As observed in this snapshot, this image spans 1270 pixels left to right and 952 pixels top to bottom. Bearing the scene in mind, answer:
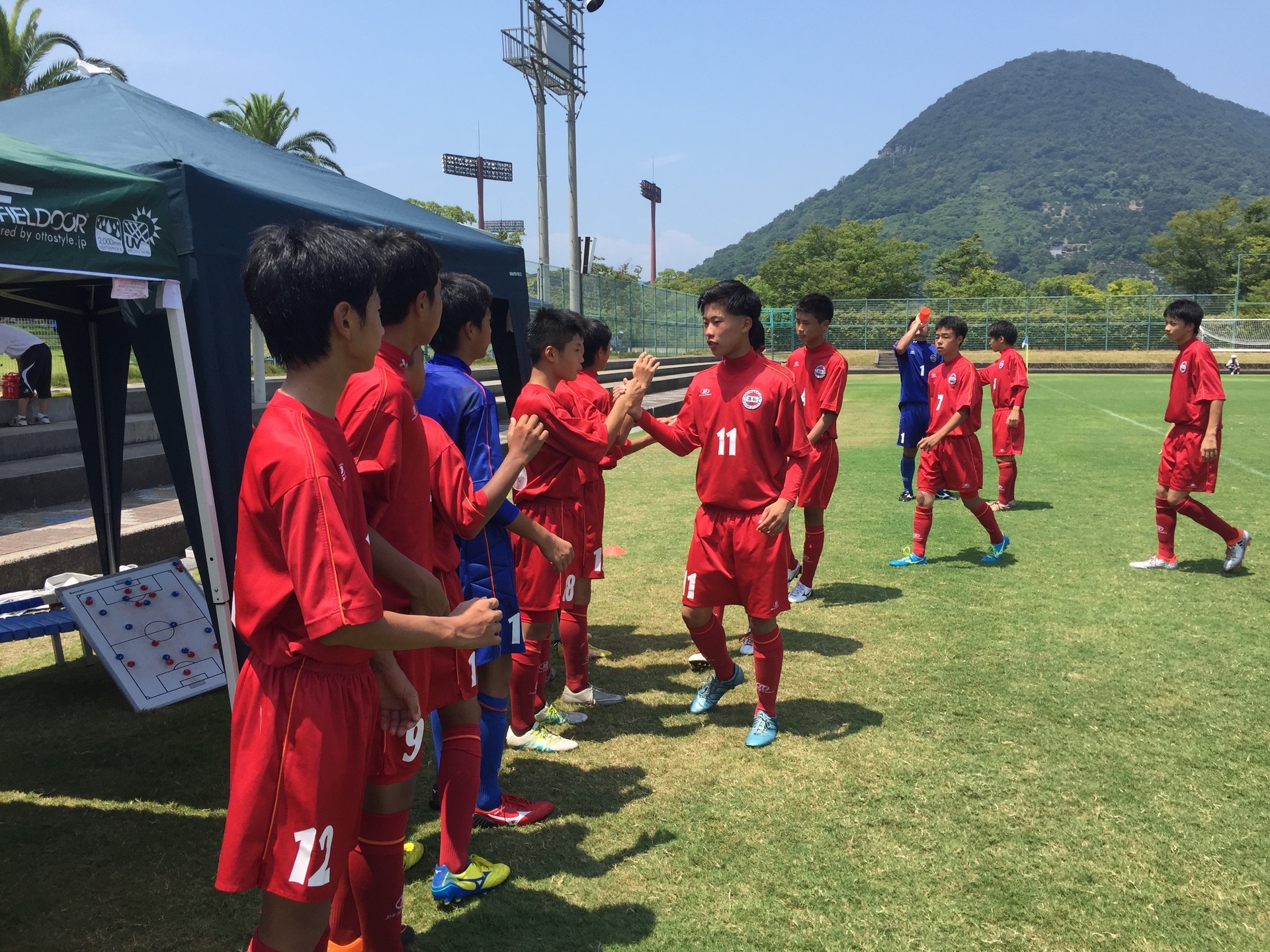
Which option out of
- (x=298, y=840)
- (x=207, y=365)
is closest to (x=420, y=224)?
(x=207, y=365)

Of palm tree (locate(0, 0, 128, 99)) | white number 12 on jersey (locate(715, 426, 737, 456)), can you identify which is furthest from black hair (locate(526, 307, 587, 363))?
palm tree (locate(0, 0, 128, 99))

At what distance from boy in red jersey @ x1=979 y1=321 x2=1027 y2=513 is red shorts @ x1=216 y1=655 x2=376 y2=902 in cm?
878

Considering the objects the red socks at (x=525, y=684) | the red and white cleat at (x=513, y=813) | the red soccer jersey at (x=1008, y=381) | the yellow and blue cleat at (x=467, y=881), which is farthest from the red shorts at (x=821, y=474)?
the yellow and blue cleat at (x=467, y=881)

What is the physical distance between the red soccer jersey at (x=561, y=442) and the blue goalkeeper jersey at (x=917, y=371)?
263 inches

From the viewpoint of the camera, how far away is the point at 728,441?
13.1 ft

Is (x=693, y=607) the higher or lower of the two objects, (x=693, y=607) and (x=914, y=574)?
the higher

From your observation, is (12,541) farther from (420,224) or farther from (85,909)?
(85,909)

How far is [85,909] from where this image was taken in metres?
2.77

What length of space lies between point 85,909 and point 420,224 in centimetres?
376

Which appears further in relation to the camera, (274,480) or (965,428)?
(965,428)

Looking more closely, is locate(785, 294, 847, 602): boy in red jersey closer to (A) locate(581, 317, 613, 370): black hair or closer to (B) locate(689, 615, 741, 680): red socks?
(A) locate(581, 317, 613, 370): black hair

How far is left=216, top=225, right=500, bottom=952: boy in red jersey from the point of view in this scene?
5.44 ft

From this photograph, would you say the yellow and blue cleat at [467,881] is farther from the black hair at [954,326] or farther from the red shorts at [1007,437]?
the red shorts at [1007,437]

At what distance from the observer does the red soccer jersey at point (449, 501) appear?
2.53 meters
